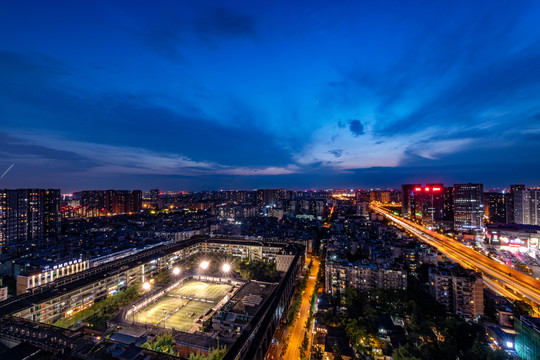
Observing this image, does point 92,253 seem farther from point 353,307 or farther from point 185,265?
point 353,307

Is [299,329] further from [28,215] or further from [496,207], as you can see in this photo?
[496,207]

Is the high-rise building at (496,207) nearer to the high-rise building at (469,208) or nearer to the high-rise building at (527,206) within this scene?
the high-rise building at (527,206)

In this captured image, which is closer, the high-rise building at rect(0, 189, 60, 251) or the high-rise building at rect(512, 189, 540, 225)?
the high-rise building at rect(0, 189, 60, 251)

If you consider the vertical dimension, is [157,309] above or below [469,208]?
below


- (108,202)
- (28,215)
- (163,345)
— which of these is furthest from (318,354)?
(108,202)

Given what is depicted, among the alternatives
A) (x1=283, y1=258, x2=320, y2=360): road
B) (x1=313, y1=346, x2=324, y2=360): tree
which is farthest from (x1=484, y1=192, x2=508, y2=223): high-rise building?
(x1=313, y1=346, x2=324, y2=360): tree

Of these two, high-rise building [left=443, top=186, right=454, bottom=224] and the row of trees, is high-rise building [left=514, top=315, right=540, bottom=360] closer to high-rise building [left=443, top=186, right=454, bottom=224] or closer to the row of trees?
the row of trees

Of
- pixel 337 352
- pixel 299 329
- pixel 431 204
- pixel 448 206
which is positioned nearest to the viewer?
pixel 337 352
